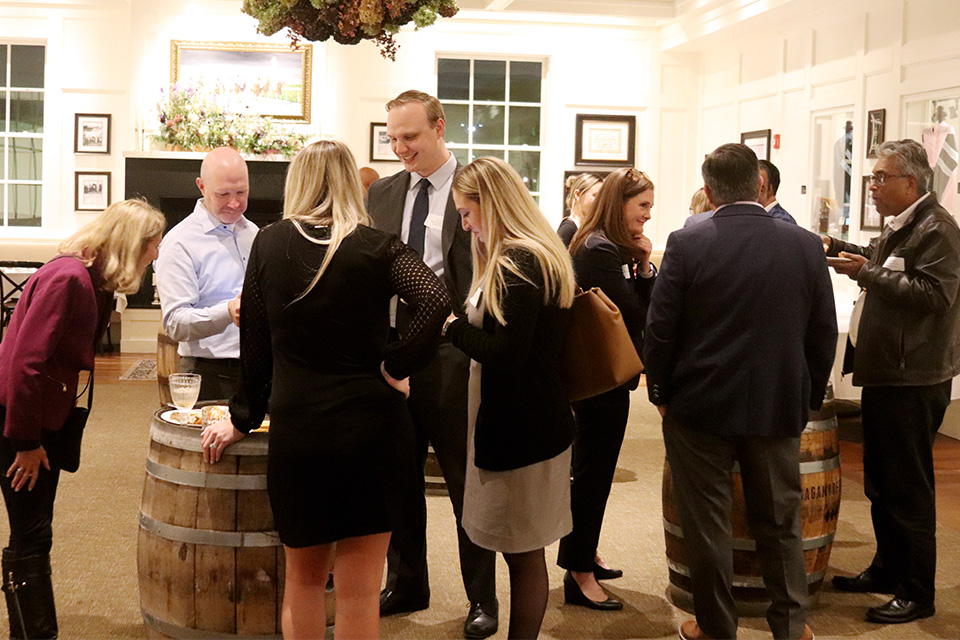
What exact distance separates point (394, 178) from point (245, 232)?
0.56m

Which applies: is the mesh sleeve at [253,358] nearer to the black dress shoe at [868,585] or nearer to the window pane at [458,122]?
the black dress shoe at [868,585]

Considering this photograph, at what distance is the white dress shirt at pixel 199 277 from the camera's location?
3338 mm

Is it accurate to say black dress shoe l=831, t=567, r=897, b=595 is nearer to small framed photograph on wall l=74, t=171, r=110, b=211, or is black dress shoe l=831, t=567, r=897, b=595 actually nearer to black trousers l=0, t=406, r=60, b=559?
black trousers l=0, t=406, r=60, b=559

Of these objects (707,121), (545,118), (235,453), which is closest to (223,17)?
(545,118)

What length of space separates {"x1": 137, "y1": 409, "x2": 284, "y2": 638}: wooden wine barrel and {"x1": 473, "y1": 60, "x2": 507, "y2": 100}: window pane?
27.1ft

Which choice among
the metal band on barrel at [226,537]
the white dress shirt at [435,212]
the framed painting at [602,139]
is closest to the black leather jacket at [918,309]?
the white dress shirt at [435,212]

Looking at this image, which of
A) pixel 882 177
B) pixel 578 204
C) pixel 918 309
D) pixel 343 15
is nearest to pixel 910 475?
pixel 918 309

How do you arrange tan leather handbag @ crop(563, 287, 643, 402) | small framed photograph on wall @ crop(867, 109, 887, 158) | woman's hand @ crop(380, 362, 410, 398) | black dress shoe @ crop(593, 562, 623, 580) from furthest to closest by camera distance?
small framed photograph on wall @ crop(867, 109, 887, 158)
black dress shoe @ crop(593, 562, 623, 580)
tan leather handbag @ crop(563, 287, 643, 402)
woman's hand @ crop(380, 362, 410, 398)

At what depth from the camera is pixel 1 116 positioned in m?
10.1

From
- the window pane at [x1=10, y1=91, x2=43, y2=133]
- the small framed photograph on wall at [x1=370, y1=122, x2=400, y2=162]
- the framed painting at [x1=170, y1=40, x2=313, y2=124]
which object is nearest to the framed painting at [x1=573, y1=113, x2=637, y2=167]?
the small framed photograph on wall at [x1=370, y1=122, x2=400, y2=162]

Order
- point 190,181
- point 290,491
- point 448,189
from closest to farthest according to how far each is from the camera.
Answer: point 290,491
point 448,189
point 190,181

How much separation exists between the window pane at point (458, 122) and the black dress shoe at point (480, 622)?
7.71 meters

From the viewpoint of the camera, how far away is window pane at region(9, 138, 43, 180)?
10078 millimetres

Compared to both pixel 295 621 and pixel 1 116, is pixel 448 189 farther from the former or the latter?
pixel 1 116
